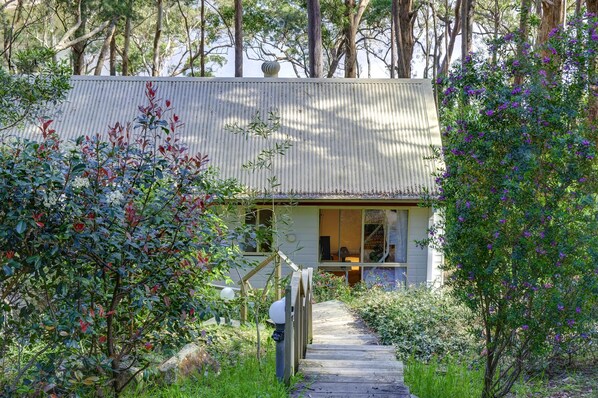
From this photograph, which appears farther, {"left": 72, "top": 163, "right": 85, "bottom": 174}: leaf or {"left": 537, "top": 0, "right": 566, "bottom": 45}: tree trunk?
{"left": 537, "top": 0, "right": 566, "bottom": 45}: tree trunk

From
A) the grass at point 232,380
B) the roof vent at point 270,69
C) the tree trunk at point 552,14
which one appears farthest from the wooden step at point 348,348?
the roof vent at point 270,69

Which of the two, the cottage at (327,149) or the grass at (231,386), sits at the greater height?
the cottage at (327,149)

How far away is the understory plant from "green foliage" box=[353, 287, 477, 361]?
4.92m

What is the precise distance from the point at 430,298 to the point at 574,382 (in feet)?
14.6

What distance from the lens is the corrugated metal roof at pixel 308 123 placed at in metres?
16.1

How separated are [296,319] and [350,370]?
76 cm

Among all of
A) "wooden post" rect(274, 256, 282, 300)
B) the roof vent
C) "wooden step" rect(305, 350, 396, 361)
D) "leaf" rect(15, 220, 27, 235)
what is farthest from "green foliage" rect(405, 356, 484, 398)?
the roof vent

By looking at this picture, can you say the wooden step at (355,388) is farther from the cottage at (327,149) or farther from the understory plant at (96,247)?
the cottage at (327,149)

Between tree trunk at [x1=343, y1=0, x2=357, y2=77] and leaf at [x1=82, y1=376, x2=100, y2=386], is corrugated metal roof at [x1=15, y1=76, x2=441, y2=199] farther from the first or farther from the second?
tree trunk at [x1=343, y1=0, x2=357, y2=77]

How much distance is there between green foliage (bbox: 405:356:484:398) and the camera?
24.5 feet

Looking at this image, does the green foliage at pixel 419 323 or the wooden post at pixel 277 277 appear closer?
the wooden post at pixel 277 277

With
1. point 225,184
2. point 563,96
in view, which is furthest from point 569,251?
point 225,184

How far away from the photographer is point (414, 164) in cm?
1639

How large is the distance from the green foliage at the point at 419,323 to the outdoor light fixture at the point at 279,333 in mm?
3137
